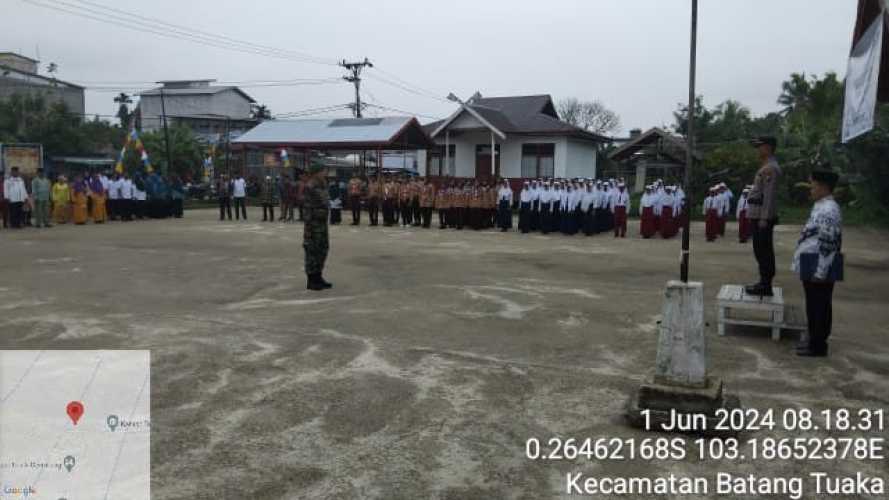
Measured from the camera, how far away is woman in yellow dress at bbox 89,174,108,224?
20.6m

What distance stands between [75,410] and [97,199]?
18.1 m

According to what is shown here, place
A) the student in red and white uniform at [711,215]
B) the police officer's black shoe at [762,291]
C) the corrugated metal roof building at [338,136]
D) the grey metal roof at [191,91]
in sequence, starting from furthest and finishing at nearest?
the grey metal roof at [191,91]
the corrugated metal roof building at [338,136]
the student in red and white uniform at [711,215]
the police officer's black shoe at [762,291]

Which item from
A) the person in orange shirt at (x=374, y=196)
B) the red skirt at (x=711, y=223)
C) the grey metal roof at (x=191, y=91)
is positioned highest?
the grey metal roof at (x=191, y=91)

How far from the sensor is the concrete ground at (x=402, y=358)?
377 centimetres

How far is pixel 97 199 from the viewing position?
20.6 meters

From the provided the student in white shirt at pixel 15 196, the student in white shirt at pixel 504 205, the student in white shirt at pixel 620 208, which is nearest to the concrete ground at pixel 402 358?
the student in white shirt at pixel 620 208

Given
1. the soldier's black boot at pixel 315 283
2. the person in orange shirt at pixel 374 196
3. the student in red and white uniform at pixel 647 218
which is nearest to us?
the soldier's black boot at pixel 315 283

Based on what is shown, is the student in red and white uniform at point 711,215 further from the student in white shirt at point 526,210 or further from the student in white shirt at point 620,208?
the student in white shirt at point 526,210

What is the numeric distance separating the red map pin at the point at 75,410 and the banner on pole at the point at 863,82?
281 inches

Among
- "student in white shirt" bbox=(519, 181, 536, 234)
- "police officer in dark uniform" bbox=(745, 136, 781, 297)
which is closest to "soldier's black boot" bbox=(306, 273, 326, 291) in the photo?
"police officer in dark uniform" bbox=(745, 136, 781, 297)

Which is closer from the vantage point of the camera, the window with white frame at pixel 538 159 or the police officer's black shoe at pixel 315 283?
the police officer's black shoe at pixel 315 283

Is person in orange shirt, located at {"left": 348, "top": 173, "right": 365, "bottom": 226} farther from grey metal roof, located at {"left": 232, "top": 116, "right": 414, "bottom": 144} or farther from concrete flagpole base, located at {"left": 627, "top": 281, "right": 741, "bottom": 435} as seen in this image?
concrete flagpole base, located at {"left": 627, "top": 281, "right": 741, "bottom": 435}

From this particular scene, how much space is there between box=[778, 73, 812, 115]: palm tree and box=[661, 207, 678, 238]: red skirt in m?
20.9

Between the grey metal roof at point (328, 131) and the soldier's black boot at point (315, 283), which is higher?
the grey metal roof at point (328, 131)
